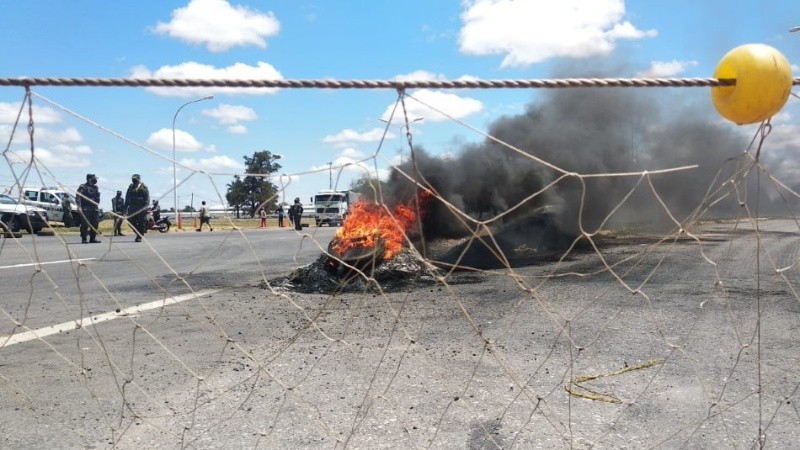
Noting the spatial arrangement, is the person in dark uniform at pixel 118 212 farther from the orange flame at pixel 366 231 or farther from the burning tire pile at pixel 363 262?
the orange flame at pixel 366 231

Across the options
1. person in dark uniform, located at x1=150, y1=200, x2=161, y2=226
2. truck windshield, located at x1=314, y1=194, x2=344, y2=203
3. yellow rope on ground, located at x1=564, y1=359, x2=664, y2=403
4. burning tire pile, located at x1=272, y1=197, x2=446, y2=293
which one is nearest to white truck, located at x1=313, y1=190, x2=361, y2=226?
truck windshield, located at x1=314, y1=194, x2=344, y2=203

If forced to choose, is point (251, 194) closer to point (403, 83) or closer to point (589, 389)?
point (403, 83)

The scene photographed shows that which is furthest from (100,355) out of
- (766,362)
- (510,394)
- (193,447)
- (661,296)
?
(661,296)

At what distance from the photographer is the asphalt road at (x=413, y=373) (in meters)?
3.38

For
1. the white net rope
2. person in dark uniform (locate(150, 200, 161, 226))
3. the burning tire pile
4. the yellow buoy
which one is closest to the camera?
the yellow buoy

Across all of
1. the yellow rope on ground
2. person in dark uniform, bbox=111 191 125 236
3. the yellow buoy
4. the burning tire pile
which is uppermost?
the yellow buoy

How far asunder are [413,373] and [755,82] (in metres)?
3.00

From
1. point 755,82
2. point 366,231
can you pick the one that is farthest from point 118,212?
point 755,82

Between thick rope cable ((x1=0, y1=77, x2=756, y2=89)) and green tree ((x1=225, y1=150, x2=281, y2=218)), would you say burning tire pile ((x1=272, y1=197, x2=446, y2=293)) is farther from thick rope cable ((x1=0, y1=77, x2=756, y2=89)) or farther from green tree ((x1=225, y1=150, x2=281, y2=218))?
thick rope cable ((x1=0, y1=77, x2=756, y2=89))

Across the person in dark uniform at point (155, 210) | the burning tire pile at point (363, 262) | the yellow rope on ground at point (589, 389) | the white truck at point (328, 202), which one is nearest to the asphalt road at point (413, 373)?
the yellow rope on ground at point (589, 389)

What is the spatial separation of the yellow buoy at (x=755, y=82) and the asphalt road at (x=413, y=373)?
695 millimetres

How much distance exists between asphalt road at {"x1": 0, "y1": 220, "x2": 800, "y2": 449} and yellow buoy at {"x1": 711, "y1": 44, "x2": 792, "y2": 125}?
695 millimetres

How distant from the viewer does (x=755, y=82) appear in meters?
2.30

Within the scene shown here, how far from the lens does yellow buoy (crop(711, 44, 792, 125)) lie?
7.52 feet
